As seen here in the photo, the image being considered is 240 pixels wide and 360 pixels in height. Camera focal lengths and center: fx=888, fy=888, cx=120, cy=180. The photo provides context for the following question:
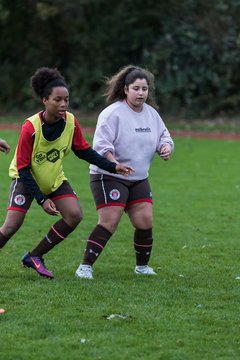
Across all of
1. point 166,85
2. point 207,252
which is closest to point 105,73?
point 166,85

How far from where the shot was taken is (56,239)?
7.91 meters

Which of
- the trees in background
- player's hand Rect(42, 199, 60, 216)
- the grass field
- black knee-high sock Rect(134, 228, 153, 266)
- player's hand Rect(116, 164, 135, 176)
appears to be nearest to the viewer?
the grass field

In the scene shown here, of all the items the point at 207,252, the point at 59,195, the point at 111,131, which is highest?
the point at 111,131

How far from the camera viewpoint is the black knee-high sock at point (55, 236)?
788 centimetres

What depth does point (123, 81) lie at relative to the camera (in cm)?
799

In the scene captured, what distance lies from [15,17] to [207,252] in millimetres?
24818

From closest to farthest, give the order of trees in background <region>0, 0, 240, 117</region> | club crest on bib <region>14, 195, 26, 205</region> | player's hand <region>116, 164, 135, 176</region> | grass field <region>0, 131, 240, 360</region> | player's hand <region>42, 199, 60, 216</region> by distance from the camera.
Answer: grass field <region>0, 131, 240, 360</region> → player's hand <region>42, 199, 60, 216</region> → player's hand <region>116, 164, 135, 176</region> → club crest on bib <region>14, 195, 26, 205</region> → trees in background <region>0, 0, 240, 117</region>

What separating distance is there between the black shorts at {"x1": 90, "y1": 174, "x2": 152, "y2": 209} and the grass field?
684 mm

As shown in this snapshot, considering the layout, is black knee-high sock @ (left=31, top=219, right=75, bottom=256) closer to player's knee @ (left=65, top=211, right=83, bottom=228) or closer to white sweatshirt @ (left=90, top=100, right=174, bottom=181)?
player's knee @ (left=65, top=211, right=83, bottom=228)

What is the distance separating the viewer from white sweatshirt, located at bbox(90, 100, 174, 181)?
779cm

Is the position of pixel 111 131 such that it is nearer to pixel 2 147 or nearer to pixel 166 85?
pixel 2 147

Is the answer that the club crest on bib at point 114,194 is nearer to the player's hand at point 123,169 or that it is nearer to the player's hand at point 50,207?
the player's hand at point 123,169

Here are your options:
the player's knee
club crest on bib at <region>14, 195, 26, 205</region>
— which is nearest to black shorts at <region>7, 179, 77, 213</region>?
club crest on bib at <region>14, 195, 26, 205</region>

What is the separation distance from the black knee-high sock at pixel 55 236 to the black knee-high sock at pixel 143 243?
638 millimetres
